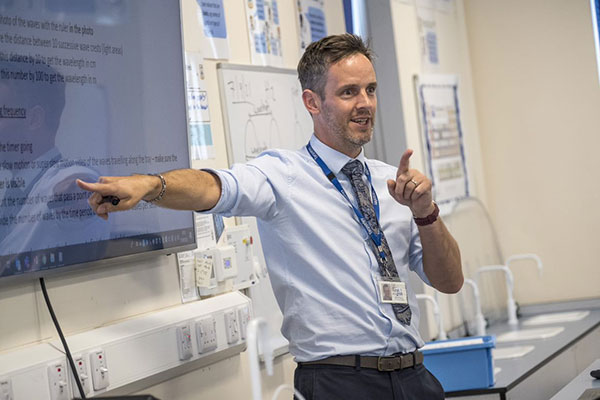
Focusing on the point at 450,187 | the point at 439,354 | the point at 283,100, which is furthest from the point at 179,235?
the point at 450,187

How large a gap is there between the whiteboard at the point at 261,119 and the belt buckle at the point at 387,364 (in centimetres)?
65

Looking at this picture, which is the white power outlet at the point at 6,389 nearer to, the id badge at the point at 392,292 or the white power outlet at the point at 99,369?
the white power outlet at the point at 99,369

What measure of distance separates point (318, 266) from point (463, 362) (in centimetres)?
118

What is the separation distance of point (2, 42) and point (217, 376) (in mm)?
1276

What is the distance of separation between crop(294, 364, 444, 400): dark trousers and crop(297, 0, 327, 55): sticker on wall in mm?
1604

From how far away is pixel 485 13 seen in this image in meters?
5.07

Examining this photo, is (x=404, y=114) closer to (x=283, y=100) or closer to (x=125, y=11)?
(x=283, y=100)

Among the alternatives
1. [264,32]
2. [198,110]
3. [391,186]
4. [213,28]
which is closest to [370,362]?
[391,186]

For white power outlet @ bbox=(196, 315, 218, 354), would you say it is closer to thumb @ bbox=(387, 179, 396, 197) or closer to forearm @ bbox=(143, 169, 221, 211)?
forearm @ bbox=(143, 169, 221, 211)

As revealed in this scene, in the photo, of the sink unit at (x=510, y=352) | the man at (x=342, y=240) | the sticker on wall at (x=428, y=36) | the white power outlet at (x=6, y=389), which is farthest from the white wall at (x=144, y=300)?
the sticker on wall at (x=428, y=36)

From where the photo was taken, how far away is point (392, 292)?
2281 mm

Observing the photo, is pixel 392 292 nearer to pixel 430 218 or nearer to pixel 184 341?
pixel 430 218

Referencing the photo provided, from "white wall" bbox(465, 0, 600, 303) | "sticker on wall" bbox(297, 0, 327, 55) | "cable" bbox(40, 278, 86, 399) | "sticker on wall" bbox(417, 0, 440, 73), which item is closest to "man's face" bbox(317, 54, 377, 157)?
"cable" bbox(40, 278, 86, 399)

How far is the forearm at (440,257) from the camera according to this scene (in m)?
2.34
